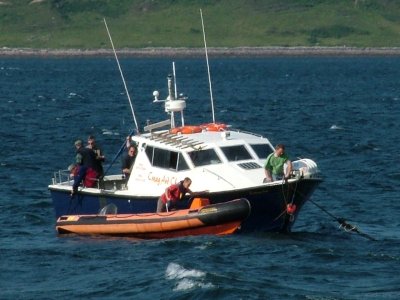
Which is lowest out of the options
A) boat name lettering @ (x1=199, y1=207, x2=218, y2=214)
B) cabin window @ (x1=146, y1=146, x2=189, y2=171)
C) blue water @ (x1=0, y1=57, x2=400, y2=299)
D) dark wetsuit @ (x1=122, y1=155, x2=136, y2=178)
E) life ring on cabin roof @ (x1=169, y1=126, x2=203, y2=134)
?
blue water @ (x1=0, y1=57, x2=400, y2=299)

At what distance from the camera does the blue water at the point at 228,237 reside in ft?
88.9

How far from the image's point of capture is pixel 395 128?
225ft

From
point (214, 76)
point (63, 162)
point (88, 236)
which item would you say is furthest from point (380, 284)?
point (214, 76)

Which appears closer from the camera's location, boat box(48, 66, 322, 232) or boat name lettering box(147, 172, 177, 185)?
boat box(48, 66, 322, 232)

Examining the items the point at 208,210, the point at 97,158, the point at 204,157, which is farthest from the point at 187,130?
the point at 208,210

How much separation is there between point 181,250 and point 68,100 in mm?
68349

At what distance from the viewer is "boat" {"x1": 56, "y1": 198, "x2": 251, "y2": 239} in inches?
1231

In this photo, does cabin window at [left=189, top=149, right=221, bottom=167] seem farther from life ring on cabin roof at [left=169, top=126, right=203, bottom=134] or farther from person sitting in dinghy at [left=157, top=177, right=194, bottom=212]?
life ring on cabin roof at [left=169, top=126, right=203, bottom=134]

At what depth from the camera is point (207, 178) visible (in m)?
32.2

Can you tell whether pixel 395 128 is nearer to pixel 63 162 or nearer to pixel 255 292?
pixel 63 162

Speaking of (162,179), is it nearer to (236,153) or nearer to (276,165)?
(236,153)

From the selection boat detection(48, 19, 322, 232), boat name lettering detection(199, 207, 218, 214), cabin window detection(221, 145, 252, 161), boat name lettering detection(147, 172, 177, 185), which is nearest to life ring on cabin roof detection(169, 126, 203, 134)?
boat detection(48, 19, 322, 232)

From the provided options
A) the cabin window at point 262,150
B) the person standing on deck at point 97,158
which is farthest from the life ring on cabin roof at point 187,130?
the person standing on deck at point 97,158

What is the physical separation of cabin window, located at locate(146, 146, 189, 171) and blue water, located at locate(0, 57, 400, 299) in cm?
214
